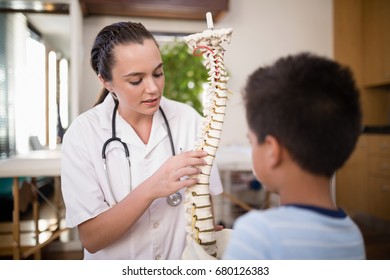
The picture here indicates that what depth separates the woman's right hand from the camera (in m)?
0.63

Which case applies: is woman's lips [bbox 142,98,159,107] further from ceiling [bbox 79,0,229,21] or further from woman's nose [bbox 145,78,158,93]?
ceiling [bbox 79,0,229,21]

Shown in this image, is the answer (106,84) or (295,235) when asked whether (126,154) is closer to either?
(106,84)

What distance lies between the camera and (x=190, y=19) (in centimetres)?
180

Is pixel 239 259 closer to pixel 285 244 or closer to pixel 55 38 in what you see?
pixel 285 244

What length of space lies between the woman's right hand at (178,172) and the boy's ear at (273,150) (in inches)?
5.7

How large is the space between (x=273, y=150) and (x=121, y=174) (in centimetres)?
38

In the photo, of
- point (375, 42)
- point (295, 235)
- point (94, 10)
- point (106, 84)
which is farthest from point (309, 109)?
point (375, 42)

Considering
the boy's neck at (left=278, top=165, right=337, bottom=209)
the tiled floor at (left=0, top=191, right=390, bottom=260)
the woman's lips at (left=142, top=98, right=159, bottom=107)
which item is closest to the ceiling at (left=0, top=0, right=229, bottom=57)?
the woman's lips at (left=142, top=98, right=159, bottom=107)

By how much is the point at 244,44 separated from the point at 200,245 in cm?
115

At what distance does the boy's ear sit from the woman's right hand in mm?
145

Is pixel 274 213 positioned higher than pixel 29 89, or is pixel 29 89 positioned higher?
pixel 29 89

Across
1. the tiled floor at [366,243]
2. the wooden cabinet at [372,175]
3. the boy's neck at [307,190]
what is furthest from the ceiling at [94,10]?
the wooden cabinet at [372,175]

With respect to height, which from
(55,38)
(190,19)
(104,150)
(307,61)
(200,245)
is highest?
(190,19)
